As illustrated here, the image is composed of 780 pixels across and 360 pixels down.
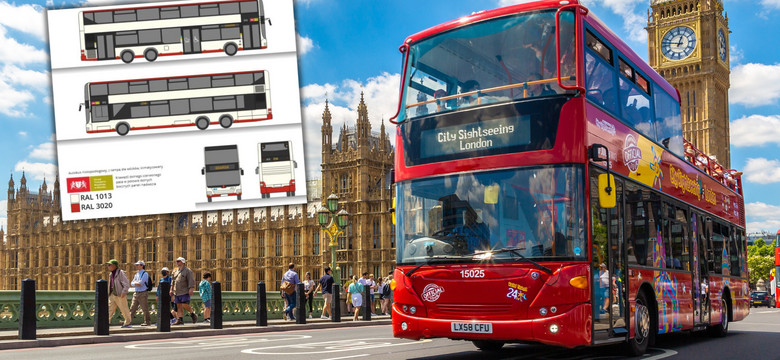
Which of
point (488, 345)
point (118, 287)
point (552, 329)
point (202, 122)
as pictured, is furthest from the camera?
point (202, 122)

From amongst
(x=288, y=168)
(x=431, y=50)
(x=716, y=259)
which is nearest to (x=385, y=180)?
(x=288, y=168)

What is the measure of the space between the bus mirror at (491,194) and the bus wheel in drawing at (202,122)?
53.3 feet

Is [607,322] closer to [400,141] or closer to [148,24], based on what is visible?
[400,141]

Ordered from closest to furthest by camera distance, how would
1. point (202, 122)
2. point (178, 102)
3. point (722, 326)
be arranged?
point (722, 326), point (202, 122), point (178, 102)

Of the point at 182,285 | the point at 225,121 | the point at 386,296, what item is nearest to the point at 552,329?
the point at 182,285

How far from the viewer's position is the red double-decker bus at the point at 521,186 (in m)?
8.23

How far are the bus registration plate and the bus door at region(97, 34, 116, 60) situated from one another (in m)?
16.3

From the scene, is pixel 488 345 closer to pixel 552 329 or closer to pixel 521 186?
pixel 552 329

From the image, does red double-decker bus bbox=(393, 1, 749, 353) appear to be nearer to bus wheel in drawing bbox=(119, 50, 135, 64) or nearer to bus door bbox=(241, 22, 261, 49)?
bus door bbox=(241, 22, 261, 49)

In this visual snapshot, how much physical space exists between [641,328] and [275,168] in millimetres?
17261

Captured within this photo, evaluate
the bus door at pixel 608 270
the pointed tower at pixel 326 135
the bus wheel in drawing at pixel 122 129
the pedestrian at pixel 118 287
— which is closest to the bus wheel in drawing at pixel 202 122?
the bus wheel in drawing at pixel 122 129

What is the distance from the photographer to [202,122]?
23.6m

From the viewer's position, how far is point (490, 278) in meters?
8.34

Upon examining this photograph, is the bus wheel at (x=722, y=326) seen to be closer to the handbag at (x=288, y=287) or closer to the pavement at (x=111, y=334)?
the pavement at (x=111, y=334)
